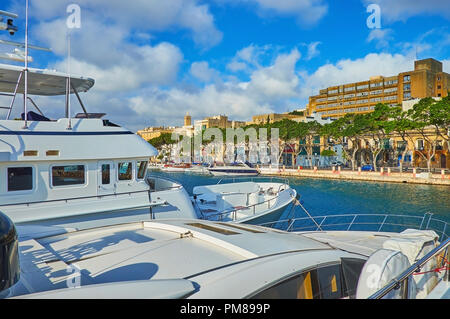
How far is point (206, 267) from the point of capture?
4207 millimetres

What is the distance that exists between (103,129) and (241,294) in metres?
9.22

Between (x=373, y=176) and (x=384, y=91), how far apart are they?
197 ft

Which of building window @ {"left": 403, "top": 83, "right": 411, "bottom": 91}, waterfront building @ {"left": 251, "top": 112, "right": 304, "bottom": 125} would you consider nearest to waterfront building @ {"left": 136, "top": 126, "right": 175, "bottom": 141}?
waterfront building @ {"left": 251, "top": 112, "right": 304, "bottom": 125}

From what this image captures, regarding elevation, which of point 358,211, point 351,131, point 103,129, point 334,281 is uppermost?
point 351,131

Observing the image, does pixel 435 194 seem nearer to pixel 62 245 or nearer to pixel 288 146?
pixel 62 245

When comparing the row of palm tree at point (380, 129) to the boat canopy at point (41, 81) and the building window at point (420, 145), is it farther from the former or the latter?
the boat canopy at point (41, 81)

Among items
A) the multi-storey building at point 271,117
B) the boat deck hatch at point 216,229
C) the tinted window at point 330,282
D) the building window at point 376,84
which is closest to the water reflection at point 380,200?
the boat deck hatch at point 216,229

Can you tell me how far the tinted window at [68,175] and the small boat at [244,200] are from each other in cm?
518

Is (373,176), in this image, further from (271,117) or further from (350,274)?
(271,117)

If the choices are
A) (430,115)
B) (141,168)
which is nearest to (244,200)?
(141,168)

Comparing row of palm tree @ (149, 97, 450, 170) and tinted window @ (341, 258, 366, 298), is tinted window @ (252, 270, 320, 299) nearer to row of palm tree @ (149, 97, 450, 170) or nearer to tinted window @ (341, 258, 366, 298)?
tinted window @ (341, 258, 366, 298)

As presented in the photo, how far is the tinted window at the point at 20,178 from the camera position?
924 centimetres
